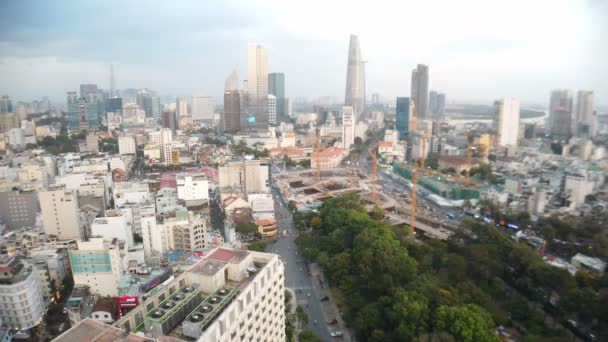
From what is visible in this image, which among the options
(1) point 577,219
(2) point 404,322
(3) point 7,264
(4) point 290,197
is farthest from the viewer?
(4) point 290,197

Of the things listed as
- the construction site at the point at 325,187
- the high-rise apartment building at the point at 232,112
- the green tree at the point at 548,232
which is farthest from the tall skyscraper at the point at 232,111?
the green tree at the point at 548,232

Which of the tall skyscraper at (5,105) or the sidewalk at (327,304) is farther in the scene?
the tall skyscraper at (5,105)

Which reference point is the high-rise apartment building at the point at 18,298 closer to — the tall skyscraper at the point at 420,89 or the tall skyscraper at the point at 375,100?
the tall skyscraper at the point at 420,89

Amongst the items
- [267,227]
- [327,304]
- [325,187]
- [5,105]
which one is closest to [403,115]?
[325,187]

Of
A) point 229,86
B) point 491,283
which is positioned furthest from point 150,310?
point 229,86

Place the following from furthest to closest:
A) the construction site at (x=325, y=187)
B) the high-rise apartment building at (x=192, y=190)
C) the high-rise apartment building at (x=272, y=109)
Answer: the high-rise apartment building at (x=272, y=109), the construction site at (x=325, y=187), the high-rise apartment building at (x=192, y=190)

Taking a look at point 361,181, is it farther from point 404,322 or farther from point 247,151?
point 404,322
